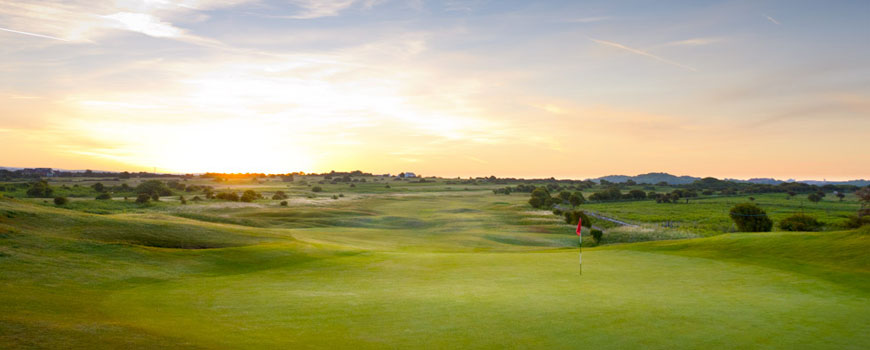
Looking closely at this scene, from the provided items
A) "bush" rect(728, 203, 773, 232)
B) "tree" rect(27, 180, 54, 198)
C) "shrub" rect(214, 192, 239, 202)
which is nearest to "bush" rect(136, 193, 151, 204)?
"shrub" rect(214, 192, 239, 202)

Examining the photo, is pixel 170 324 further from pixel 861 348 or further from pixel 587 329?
pixel 861 348

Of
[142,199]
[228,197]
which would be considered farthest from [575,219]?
[142,199]

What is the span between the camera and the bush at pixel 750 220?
182 ft

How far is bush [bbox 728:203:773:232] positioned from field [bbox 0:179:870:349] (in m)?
35.8

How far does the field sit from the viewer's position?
33.6 ft

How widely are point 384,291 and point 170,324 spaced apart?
21.0ft

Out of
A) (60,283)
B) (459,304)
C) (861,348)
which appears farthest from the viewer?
(60,283)

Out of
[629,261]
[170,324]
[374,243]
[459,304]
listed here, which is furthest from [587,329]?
[374,243]

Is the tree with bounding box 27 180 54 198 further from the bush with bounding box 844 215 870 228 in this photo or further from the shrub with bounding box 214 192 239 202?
the bush with bounding box 844 215 870 228

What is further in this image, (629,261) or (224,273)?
(629,261)

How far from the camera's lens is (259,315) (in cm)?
1216

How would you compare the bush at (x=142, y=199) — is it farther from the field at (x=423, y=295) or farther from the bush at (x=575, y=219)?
the bush at (x=575, y=219)

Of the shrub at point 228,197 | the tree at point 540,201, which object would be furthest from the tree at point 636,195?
the shrub at point 228,197

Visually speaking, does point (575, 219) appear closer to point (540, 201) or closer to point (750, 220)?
point (750, 220)
